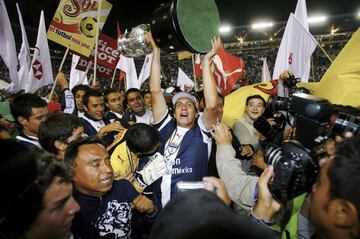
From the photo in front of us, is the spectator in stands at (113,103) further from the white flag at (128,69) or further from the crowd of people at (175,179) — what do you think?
the white flag at (128,69)

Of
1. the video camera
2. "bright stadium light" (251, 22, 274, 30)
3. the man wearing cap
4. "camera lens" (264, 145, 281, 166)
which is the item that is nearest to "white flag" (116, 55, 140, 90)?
the man wearing cap

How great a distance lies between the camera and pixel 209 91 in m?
2.79

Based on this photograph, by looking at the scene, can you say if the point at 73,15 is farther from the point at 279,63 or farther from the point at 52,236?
the point at 52,236

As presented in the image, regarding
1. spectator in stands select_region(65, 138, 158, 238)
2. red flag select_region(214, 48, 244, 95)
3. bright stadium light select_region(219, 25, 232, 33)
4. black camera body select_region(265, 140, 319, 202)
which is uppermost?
bright stadium light select_region(219, 25, 232, 33)

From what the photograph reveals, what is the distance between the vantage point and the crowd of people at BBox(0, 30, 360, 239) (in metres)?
0.95

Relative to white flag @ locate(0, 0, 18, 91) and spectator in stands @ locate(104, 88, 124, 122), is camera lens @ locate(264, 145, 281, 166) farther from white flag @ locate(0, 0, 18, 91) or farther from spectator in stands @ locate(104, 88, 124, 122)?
white flag @ locate(0, 0, 18, 91)

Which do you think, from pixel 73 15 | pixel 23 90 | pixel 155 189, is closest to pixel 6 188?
pixel 155 189

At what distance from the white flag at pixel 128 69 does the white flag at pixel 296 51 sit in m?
3.15

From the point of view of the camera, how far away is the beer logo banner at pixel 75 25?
543cm

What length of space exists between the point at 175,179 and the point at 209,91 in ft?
2.59

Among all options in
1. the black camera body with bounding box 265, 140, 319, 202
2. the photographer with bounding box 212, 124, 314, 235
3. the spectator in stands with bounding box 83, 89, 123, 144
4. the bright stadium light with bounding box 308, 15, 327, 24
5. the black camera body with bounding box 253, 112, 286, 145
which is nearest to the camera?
the black camera body with bounding box 265, 140, 319, 202

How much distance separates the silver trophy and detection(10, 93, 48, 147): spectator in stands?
976 millimetres

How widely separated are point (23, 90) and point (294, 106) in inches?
183

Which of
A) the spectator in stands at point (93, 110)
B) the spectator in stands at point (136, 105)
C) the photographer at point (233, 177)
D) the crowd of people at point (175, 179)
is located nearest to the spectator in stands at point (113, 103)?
the spectator in stands at point (136, 105)
